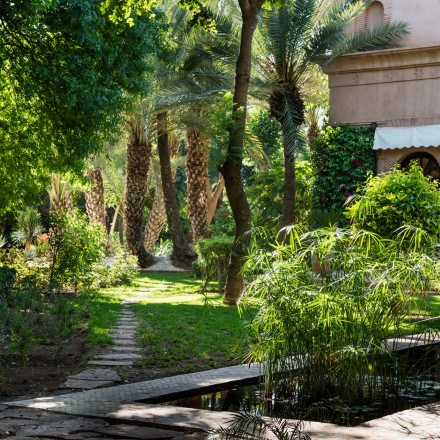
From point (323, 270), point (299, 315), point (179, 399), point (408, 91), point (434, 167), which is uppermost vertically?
point (408, 91)

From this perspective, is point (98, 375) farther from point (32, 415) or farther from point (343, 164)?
point (343, 164)

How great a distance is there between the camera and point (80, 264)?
1301 centimetres

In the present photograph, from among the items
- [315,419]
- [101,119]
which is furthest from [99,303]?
[315,419]

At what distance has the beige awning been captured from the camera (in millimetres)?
15047

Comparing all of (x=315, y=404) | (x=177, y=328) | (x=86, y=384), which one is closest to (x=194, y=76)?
(x=177, y=328)

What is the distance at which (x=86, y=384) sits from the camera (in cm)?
539

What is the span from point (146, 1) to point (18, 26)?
3.48 meters

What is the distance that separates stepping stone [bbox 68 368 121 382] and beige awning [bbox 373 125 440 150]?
11.5 metres

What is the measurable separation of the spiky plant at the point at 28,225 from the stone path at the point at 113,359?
15.8m

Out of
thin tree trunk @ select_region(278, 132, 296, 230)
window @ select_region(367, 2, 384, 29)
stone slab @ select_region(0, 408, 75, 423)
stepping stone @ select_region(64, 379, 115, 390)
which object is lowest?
stepping stone @ select_region(64, 379, 115, 390)

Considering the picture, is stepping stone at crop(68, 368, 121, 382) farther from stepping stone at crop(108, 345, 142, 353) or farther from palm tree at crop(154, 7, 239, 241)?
palm tree at crop(154, 7, 239, 241)

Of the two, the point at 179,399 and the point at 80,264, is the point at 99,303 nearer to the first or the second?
the point at 80,264

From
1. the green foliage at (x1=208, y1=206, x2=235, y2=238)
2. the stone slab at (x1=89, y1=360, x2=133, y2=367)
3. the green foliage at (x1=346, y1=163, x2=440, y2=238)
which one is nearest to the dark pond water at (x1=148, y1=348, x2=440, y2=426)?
the stone slab at (x1=89, y1=360, x2=133, y2=367)

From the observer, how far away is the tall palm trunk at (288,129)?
15320 mm
